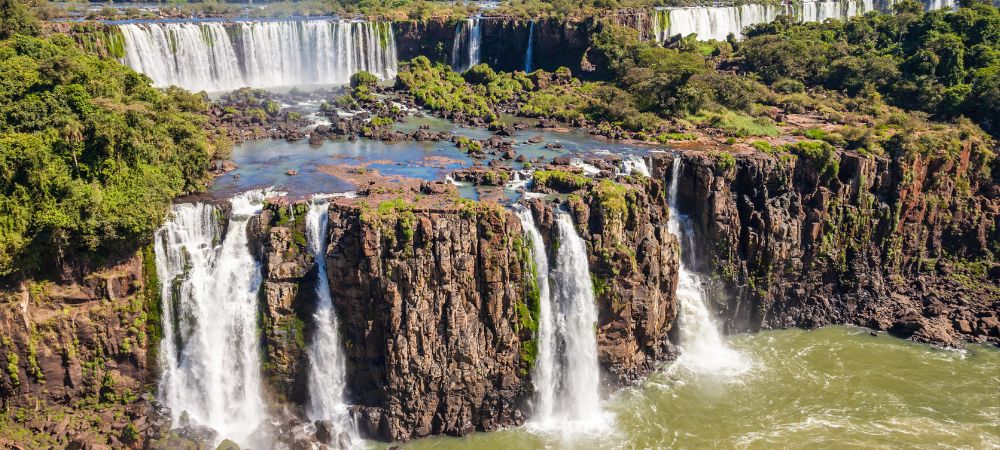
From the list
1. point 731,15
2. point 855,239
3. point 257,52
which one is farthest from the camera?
point 731,15

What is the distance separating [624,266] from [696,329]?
791cm

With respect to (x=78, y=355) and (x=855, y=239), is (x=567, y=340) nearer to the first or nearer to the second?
(x=855, y=239)

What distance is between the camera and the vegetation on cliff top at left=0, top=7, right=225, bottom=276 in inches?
1137

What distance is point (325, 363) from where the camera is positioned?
32.1 metres

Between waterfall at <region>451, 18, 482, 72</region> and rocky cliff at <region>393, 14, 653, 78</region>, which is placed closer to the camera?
rocky cliff at <region>393, 14, 653, 78</region>

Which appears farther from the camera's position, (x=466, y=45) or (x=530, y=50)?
(x=466, y=45)

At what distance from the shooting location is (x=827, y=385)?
36500mm

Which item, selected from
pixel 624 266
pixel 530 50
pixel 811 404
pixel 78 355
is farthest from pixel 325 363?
pixel 530 50

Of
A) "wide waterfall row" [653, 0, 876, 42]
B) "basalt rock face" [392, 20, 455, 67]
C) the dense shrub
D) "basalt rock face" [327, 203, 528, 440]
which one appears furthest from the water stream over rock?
"wide waterfall row" [653, 0, 876, 42]

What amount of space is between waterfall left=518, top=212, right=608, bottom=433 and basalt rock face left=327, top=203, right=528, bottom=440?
1711mm

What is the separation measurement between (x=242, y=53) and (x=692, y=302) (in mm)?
50486

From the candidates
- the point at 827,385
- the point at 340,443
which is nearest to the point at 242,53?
the point at 340,443

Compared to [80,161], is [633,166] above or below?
below

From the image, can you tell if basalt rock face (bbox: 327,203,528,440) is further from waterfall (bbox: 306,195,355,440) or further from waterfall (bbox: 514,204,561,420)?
waterfall (bbox: 514,204,561,420)
